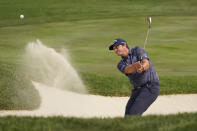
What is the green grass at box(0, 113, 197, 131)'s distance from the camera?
588 centimetres

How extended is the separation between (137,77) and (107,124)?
4.53ft

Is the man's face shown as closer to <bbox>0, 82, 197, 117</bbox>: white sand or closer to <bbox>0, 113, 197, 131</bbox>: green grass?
<bbox>0, 113, 197, 131</bbox>: green grass

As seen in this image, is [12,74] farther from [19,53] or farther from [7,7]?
[7,7]

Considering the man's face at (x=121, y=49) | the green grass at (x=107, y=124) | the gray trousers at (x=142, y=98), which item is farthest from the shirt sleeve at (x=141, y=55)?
the green grass at (x=107, y=124)

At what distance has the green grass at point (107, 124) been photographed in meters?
5.88

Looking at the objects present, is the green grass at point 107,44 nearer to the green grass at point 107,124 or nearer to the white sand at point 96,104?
the white sand at point 96,104

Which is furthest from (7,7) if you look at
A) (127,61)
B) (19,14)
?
(127,61)

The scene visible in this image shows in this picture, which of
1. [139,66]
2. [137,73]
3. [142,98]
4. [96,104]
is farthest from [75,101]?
[139,66]

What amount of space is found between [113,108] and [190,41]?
22.5ft

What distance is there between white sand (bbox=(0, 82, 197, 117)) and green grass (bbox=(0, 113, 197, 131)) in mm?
3755

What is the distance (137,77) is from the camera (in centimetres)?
729

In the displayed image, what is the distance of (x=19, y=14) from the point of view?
33250mm

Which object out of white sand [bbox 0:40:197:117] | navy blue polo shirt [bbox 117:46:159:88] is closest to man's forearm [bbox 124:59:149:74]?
navy blue polo shirt [bbox 117:46:159:88]

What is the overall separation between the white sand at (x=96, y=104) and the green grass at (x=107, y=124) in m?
3.76
